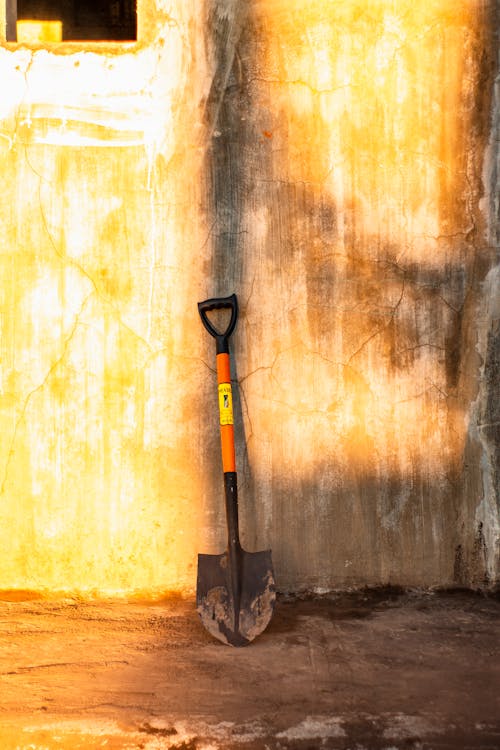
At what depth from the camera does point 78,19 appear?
610 centimetres

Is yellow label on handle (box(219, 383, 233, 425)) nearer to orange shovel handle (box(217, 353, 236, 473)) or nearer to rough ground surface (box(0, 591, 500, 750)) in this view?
orange shovel handle (box(217, 353, 236, 473))

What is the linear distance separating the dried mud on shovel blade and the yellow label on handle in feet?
1.93

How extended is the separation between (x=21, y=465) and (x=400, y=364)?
6.13 ft

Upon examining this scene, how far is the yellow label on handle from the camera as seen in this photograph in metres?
3.42

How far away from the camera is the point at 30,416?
11.9 ft

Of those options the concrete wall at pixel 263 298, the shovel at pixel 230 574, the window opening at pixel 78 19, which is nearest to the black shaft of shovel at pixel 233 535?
the shovel at pixel 230 574

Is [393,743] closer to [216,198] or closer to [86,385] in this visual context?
[86,385]

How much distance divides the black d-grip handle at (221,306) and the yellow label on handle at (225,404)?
0.55 ft

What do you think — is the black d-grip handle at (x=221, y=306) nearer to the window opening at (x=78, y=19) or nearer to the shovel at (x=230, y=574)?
the shovel at (x=230, y=574)

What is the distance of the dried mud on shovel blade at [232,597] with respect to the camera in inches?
124

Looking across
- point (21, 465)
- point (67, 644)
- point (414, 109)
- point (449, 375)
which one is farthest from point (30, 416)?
point (414, 109)

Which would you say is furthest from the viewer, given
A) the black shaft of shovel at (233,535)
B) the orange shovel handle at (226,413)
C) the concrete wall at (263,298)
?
the concrete wall at (263,298)

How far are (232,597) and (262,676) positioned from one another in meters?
0.50

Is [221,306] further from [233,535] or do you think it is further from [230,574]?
[230,574]
